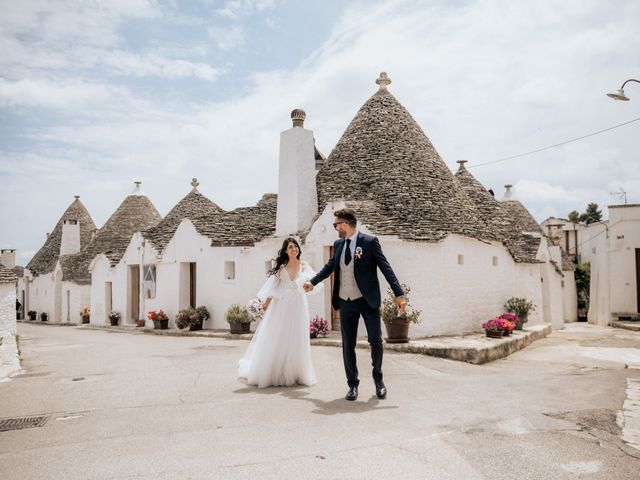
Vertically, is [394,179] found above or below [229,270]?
above

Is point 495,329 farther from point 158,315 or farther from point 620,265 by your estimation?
point 620,265

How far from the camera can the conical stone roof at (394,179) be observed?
46.1 ft

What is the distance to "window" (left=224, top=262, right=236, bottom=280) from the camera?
17.6 meters

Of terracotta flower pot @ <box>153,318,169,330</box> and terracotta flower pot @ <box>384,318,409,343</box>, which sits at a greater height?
terracotta flower pot @ <box>384,318,409,343</box>

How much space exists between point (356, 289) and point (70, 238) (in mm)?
32477

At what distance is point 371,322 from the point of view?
231 inches

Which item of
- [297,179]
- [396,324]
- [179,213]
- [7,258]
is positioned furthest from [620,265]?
[7,258]

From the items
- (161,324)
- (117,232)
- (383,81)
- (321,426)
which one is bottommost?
(161,324)

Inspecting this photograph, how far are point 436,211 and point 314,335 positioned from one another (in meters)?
4.71

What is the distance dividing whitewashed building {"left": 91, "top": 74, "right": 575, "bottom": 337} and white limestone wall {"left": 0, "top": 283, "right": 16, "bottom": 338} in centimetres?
564

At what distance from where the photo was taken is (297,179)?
1559 centimetres

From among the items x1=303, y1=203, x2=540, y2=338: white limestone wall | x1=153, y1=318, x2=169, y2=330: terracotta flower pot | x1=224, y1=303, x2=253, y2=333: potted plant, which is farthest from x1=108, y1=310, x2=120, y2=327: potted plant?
x1=303, y1=203, x2=540, y2=338: white limestone wall

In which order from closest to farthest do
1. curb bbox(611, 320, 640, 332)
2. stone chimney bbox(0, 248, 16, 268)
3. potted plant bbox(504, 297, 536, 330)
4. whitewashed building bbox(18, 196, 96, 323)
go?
potted plant bbox(504, 297, 536, 330), curb bbox(611, 320, 640, 332), whitewashed building bbox(18, 196, 96, 323), stone chimney bbox(0, 248, 16, 268)

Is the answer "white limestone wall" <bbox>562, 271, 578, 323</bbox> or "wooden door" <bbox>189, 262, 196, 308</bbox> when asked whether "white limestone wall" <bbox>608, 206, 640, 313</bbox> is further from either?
"wooden door" <bbox>189, 262, 196, 308</bbox>
